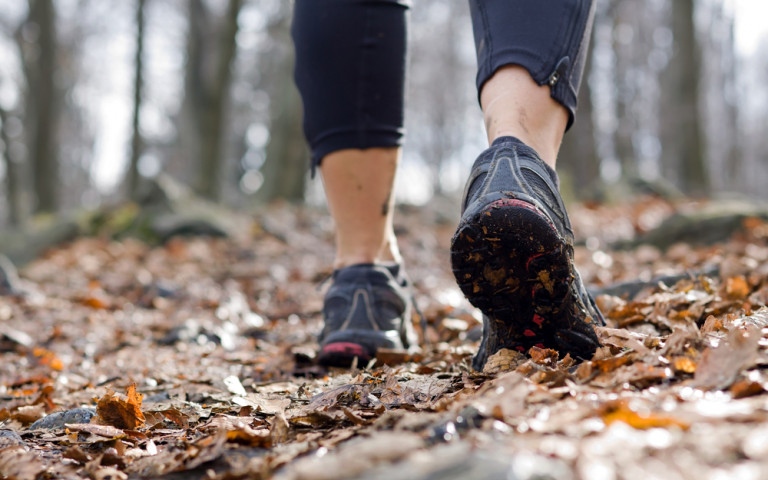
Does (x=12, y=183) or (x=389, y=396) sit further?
(x=12, y=183)

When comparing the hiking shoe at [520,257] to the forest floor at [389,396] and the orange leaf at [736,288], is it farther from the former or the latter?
the orange leaf at [736,288]

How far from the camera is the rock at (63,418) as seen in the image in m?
1.33

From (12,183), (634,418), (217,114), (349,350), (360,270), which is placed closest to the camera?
(634,418)

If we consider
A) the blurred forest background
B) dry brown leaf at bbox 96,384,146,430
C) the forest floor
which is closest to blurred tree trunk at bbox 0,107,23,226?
the blurred forest background

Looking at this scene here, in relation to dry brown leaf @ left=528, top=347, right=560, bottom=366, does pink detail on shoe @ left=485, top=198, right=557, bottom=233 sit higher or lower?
higher

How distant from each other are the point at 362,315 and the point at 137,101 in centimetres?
1037

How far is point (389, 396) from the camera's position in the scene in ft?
4.16

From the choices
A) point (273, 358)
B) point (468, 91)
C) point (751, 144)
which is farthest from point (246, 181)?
point (751, 144)

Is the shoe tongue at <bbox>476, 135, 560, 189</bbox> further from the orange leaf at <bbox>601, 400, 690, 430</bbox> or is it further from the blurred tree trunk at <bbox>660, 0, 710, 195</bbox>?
the blurred tree trunk at <bbox>660, 0, 710, 195</bbox>

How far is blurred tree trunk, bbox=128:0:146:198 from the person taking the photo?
10.7m

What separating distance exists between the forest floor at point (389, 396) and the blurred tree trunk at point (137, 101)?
8058mm

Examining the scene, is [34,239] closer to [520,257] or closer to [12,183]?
[520,257]

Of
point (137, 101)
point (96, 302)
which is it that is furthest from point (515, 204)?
point (137, 101)

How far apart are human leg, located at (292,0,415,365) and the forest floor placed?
14 centimetres
